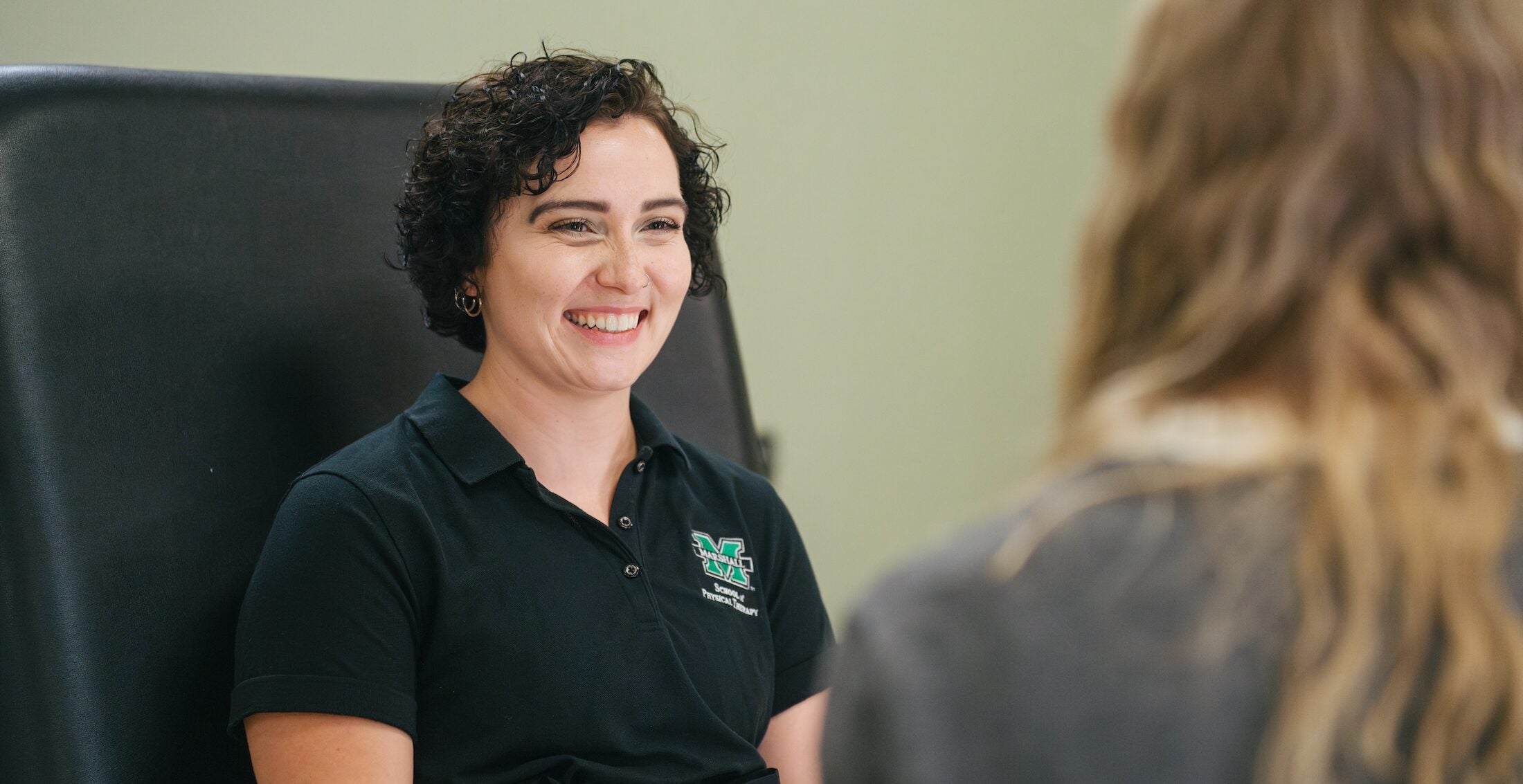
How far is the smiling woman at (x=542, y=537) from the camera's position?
1.11 meters

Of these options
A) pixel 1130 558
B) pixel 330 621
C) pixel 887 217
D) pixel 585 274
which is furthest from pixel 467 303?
pixel 887 217

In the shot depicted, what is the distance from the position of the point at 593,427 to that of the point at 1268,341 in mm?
853

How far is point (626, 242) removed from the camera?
1.32m

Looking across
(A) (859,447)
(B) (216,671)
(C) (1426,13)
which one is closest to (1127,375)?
(C) (1426,13)

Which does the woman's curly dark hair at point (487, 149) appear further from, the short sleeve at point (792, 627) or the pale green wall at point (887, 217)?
the pale green wall at point (887, 217)

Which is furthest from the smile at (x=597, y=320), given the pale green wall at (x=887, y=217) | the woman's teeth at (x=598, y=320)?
the pale green wall at (x=887, y=217)

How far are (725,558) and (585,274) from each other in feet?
0.97

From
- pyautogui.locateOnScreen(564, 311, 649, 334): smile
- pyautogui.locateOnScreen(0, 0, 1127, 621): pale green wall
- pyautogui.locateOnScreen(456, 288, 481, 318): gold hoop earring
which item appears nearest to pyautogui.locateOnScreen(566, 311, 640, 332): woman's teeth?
pyautogui.locateOnScreen(564, 311, 649, 334): smile

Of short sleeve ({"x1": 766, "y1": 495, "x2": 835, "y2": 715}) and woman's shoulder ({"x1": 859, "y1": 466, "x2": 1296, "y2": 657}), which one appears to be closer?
woman's shoulder ({"x1": 859, "y1": 466, "x2": 1296, "y2": 657})

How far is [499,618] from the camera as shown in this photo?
1173 mm

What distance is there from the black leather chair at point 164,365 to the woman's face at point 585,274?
0.16 meters

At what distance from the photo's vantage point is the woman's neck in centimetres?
129

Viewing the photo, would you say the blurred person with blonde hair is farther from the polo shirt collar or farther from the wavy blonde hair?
the polo shirt collar

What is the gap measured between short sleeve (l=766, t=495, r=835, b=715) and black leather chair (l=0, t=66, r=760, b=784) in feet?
1.30
